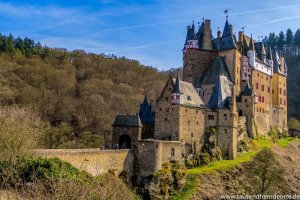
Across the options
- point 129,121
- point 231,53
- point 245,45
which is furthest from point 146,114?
point 245,45

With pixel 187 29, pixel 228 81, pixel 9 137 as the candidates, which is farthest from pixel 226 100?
pixel 9 137

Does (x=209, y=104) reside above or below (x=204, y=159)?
above

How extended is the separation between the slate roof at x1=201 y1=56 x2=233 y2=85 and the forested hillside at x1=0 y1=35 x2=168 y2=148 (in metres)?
16.9

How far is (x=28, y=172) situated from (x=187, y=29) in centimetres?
3754

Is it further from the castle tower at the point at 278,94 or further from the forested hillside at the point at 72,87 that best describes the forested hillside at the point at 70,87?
the castle tower at the point at 278,94

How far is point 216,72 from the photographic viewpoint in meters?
→ 52.2

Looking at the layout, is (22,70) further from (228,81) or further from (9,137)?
(9,137)

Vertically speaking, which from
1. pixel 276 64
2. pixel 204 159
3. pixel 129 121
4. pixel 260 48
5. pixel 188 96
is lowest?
pixel 204 159

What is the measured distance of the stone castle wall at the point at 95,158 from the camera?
2894 centimetres

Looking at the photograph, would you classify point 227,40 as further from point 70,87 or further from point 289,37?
point 289,37

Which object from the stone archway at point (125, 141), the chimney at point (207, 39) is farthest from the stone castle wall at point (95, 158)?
the chimney at point (207, 39)

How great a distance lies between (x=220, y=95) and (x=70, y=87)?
1266 inches

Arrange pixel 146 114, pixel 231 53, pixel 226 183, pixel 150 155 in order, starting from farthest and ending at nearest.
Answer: pixel 231 53
pixel 146 114
pixel 226 183
pixel 150 155

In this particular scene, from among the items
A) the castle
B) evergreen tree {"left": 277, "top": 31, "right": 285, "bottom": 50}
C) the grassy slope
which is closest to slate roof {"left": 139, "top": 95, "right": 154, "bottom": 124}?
the castle
